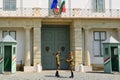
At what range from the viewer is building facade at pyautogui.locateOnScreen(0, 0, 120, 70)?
74.5ft

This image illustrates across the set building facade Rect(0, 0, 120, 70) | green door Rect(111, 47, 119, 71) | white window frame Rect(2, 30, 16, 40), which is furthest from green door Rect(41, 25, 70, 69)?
green door Rect(111, 47, 119, 71)

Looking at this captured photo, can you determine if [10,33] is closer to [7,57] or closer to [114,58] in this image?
[7,57]

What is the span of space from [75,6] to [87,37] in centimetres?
296

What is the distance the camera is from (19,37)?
23.5 metres

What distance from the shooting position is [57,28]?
2488 cm

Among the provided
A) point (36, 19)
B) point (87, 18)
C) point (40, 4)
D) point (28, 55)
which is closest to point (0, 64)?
point (28, 55)

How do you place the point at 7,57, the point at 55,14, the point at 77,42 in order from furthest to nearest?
the point at 55,14, the point at 77,42, the point at 7,57

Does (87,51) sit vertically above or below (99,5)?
below

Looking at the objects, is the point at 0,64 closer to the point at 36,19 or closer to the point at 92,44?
the point at 36,19

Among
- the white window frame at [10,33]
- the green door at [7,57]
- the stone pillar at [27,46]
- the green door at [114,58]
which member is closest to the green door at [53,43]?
the stone pillar at [27,46]

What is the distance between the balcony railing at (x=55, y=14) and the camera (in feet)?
75.0

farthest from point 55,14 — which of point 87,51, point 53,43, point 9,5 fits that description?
point 87,51

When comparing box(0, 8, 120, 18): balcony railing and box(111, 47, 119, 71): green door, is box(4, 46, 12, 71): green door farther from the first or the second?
box(111, 47, 119, 71): green door

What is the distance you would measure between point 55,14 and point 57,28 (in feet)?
7.08
